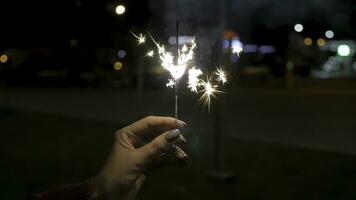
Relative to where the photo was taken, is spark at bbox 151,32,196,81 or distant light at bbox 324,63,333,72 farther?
distant light at bbox 324,63,333,72

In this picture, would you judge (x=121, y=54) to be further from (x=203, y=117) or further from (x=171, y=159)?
(x=171, y=159)

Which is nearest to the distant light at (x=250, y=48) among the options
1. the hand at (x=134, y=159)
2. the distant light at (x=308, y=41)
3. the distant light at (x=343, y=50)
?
the distant light at (x=308, y=41)

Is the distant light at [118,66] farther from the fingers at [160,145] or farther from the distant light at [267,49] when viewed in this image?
the fingers at [160,145]

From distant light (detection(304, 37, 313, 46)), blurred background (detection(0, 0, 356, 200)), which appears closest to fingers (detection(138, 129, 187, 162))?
blurred background (detection(0, 0, 356, 200))

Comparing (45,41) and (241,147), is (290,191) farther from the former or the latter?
(45,41)

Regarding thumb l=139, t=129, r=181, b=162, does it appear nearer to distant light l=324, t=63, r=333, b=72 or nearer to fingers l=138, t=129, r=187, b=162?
fingers l=138, t=129, r=187, b=162
